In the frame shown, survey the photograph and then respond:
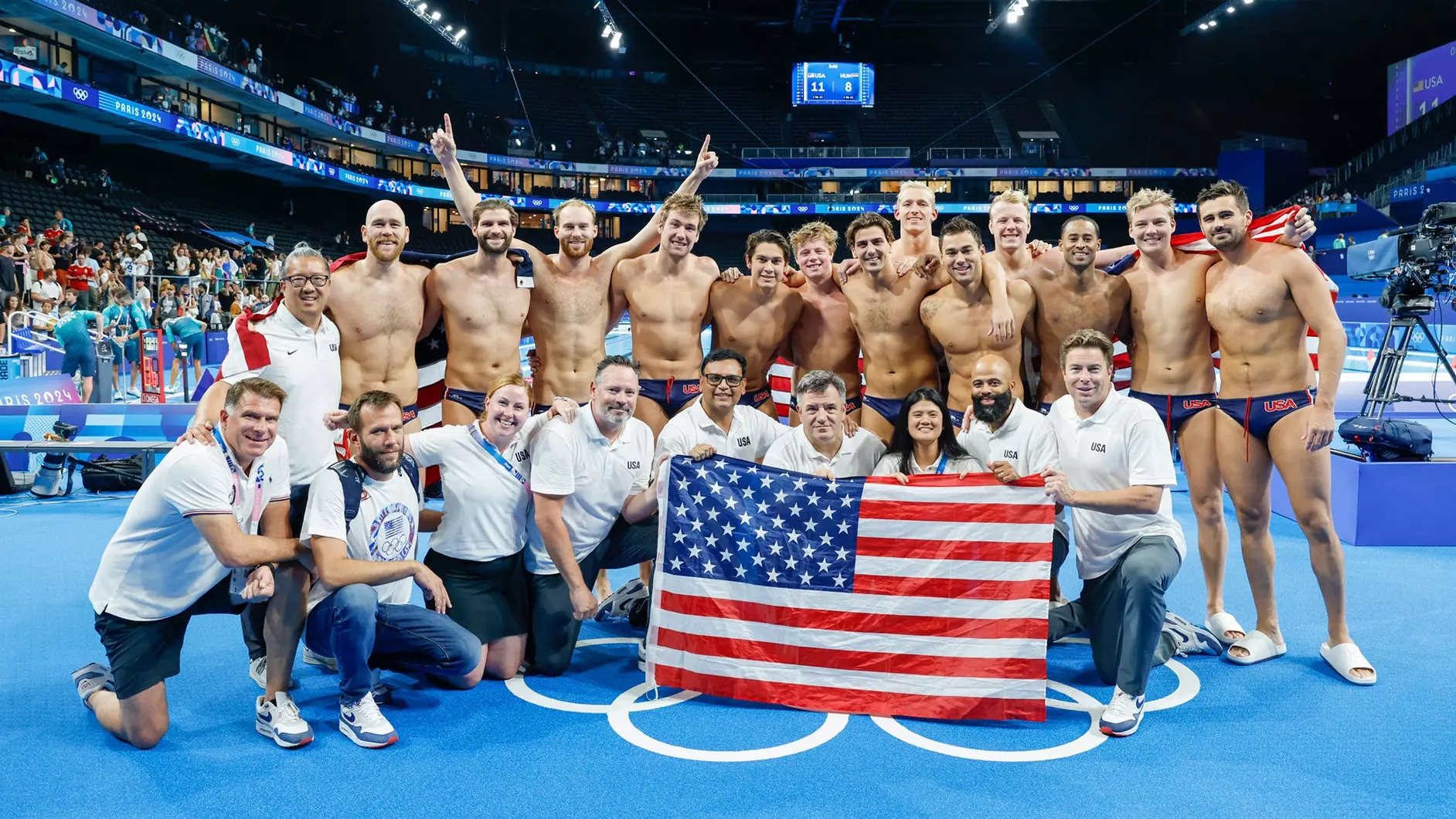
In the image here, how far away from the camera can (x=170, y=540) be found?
3533 millimetres

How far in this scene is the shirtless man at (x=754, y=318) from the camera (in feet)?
18.1

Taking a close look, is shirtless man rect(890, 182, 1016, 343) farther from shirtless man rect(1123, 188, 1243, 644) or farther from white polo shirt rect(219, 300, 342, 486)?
white polo shirt rect(219, 300, 342, 486)

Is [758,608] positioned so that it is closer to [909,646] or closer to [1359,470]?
[909,646]

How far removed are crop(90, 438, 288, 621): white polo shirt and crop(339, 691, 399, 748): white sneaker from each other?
2.43 ft

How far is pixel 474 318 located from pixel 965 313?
2698 millimetres

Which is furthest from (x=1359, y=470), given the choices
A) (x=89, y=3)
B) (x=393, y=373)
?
(x=89, y=3)

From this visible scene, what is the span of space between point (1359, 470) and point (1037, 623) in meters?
4.13

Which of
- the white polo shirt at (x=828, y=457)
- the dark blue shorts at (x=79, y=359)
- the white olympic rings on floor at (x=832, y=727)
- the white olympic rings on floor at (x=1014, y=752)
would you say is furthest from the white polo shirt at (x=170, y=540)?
the dark blue shorts at (x=79, y=359)

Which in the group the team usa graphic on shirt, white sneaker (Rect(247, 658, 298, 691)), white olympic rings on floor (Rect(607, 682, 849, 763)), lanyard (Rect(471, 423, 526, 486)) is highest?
lanyard (Rect(471, 423, 526, 486))

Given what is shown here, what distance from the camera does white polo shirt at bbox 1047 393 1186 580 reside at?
3.96 m

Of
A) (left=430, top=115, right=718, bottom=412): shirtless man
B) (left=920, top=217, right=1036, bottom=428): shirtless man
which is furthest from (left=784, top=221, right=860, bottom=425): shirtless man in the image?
(left=430, top=115, right=718, bottom=412): shirtless man

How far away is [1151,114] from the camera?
44875 mm

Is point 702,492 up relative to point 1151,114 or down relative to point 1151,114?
down

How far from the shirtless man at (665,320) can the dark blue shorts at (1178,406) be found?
239 centimetres
